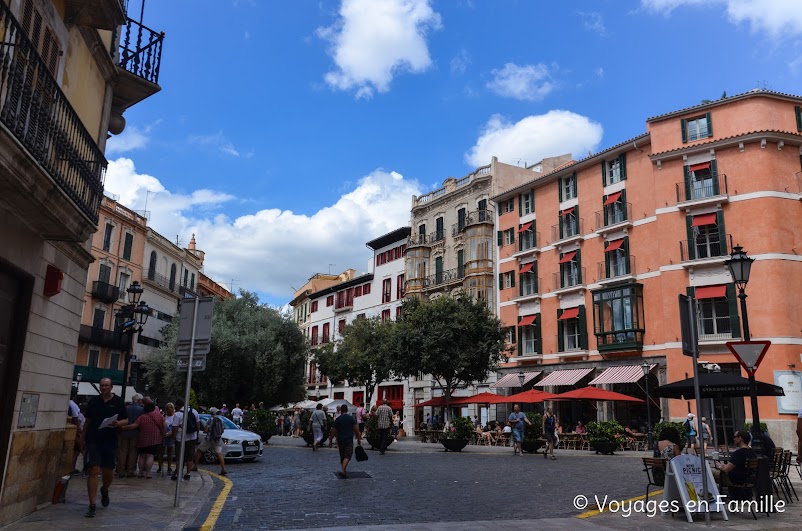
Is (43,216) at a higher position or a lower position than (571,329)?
lower

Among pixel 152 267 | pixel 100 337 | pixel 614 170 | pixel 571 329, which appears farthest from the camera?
pixel 152 267

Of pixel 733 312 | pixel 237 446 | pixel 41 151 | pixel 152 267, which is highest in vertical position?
pixel 152 267

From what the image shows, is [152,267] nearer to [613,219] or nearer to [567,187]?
[567,187]

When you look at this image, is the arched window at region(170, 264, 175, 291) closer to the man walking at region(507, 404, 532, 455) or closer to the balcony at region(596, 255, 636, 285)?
the balcony at region(596, 255, 636, 285)

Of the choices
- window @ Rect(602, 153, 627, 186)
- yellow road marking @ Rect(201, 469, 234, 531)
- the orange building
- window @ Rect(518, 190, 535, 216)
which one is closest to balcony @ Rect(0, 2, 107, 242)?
yellow road marking @ Rect(201, 469, 234, 531)

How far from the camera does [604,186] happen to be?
121 ft

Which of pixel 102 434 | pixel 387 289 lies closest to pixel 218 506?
pixel 102 434

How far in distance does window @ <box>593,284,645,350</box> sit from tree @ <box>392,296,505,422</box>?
545 centimetres

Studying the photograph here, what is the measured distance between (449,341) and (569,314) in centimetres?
805

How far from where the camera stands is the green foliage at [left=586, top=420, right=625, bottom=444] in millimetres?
25703

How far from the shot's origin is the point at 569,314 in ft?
123

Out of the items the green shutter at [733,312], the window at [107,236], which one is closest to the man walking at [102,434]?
the green shutter at [733,312]

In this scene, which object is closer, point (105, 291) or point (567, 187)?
point (567, 187)

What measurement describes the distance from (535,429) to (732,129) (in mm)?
18124
